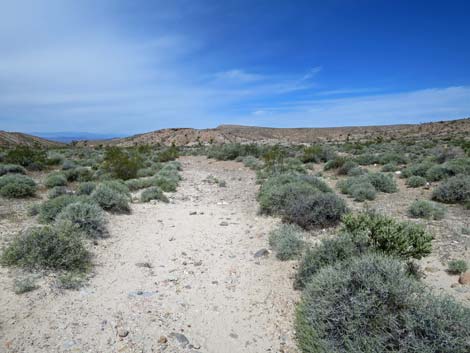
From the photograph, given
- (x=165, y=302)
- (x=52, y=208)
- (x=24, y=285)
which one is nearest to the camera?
(x=24, y=285)

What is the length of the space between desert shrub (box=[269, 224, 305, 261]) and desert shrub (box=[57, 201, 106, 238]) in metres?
3.98

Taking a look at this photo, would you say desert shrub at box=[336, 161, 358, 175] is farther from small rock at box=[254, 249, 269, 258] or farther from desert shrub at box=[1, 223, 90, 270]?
desert shrub at box=[1, 223, 90, 270]

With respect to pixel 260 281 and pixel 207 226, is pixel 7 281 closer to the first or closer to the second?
pixel 260 281

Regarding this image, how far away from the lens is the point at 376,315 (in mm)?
2986

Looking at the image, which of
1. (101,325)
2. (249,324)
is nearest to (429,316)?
(249,324)

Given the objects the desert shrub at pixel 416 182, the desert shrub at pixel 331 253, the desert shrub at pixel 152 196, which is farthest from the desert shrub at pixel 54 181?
the desert shrub at pixel 416 182

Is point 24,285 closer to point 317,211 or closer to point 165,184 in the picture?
point 317,211

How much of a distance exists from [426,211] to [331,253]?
4762 millimetres

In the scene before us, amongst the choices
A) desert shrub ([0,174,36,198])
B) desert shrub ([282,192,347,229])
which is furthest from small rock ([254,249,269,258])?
desert shrub ([0,174,36,198])

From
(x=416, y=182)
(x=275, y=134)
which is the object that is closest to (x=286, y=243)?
(x=416, y=182)

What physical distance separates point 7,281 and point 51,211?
3.21 metres

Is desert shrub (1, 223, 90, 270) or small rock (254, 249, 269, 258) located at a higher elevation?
desert shrub (1, 223, 90, 270)

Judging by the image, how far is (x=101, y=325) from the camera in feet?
12.3

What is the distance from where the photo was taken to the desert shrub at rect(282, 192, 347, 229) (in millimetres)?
7195
